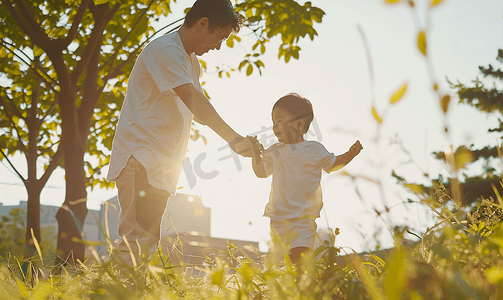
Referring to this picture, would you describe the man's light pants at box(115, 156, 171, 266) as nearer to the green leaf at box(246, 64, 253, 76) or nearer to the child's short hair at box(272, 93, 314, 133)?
the child's short hair at box(272, 93, 314, 133)

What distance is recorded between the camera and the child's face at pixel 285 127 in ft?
12.1

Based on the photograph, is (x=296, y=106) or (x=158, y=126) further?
(x=296, y=106)

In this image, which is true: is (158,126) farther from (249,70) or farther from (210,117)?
(249,70)

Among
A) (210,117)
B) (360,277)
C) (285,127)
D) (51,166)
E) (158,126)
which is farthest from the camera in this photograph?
(51,166)

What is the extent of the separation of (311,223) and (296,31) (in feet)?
8.86

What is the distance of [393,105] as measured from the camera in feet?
1.69

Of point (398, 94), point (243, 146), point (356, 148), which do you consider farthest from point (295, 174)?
point (398, 94)

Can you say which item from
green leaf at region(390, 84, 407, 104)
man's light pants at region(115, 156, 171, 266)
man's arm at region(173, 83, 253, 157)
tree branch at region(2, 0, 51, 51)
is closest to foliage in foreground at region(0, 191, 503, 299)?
green leaf at region(390, 84, 407, 104)

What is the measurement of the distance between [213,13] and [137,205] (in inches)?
51.7

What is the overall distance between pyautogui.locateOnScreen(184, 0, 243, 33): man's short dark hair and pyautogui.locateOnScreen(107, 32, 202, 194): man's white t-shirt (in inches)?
8.8

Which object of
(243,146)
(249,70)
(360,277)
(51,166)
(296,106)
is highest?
(249,70)

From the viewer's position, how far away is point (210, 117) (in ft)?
6.57

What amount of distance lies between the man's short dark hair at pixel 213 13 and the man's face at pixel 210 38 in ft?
0.08

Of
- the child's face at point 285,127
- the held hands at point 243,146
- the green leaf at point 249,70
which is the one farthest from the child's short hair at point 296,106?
the green leaf at point 249,70
